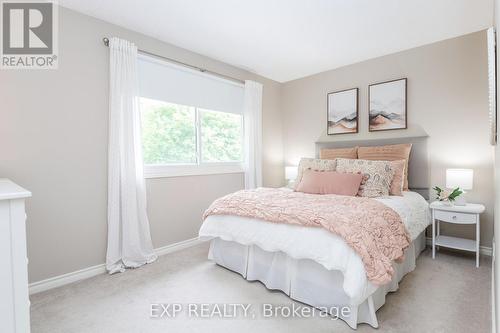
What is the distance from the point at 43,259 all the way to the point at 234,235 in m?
1.65

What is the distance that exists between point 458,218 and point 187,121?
10.5ft

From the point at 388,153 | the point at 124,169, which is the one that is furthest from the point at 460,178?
the point at 124,169

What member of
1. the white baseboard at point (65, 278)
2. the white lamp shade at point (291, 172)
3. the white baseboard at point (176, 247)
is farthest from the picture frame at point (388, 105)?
the white baseboard at point (65, 278)

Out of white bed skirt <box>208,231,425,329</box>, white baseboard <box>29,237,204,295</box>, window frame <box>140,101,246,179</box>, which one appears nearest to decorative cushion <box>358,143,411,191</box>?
white bed skirt <box>208,231,425,329</box>

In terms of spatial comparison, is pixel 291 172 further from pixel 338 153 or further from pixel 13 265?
pixel 13 265

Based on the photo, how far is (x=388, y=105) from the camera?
3.40 meters

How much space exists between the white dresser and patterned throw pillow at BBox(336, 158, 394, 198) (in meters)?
2.74

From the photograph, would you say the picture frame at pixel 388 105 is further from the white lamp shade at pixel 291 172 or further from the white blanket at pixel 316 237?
the white lamp shade at pixel 291 172

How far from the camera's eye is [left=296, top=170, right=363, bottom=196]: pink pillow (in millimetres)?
2678

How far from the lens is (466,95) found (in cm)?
287

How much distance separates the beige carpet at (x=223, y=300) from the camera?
1.69 m

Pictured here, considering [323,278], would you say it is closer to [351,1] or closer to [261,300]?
[261,300]

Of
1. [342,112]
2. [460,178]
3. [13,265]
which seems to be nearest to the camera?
[13,265]

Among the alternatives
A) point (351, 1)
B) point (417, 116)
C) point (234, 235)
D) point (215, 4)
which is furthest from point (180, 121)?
point (417, 116)
